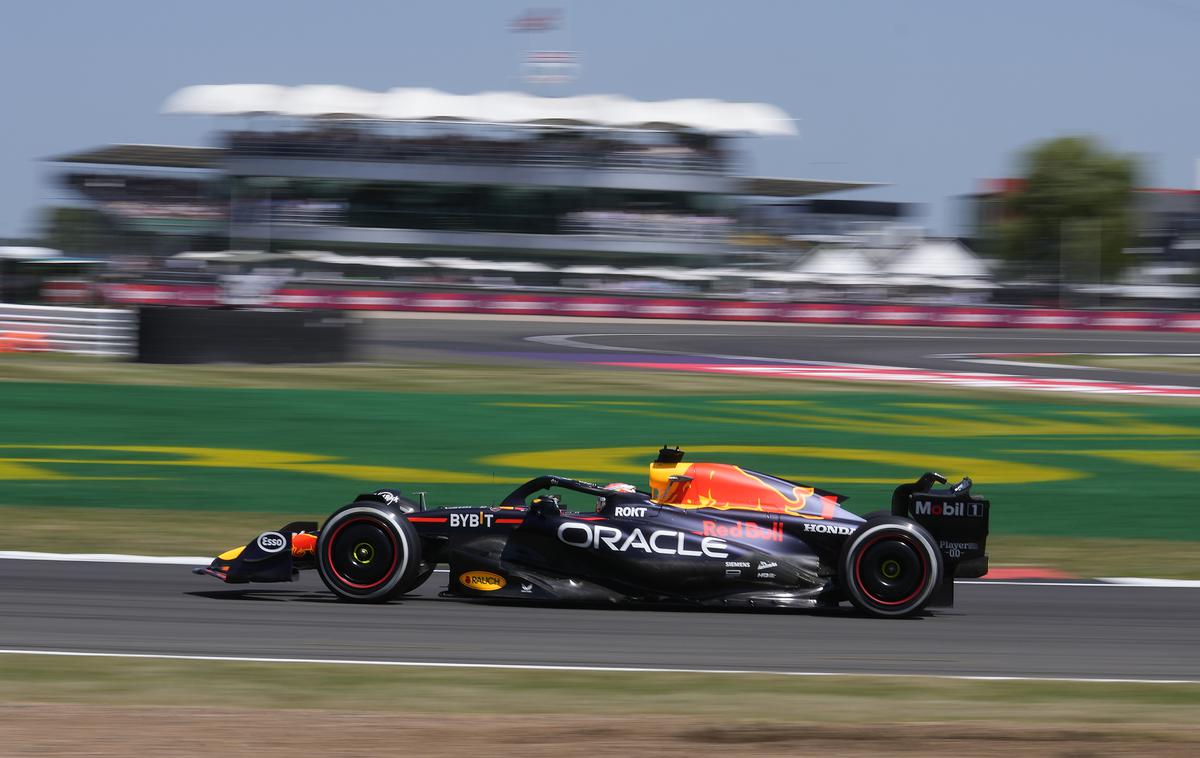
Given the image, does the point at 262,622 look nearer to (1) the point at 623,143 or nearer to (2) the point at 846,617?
(2) the point at 846,617

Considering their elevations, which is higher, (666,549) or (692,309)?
(692,309)

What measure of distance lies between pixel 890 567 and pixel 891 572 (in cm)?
3

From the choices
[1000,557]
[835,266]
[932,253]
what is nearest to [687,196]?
[835,266]

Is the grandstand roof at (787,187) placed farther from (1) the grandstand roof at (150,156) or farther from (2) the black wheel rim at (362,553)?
(2) the black wheel rim at (362,553)

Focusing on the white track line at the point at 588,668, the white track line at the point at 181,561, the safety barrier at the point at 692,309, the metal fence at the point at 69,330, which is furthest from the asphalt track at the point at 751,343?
the white track line at the point at 588,668

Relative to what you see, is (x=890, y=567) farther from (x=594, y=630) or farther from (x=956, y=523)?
(x=594, y=630)

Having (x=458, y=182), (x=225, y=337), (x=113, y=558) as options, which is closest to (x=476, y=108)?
(x=458, y=182)

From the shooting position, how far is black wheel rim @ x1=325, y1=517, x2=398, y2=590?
26.0 ft

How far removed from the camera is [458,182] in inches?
2330

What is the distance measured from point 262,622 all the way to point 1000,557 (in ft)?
16.4

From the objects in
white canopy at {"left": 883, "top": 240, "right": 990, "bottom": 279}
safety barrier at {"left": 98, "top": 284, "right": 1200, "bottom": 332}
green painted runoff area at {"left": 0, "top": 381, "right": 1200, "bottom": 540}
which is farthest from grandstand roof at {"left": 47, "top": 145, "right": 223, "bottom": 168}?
green painted runoff area at {"left": 0, "top": 381, "right": 1200, "bottom": 540}

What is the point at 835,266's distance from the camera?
7338 cm

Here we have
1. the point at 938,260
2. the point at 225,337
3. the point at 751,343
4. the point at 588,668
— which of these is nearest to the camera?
the point at 588,668

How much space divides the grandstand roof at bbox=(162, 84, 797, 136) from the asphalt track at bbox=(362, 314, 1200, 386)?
61.1ft
